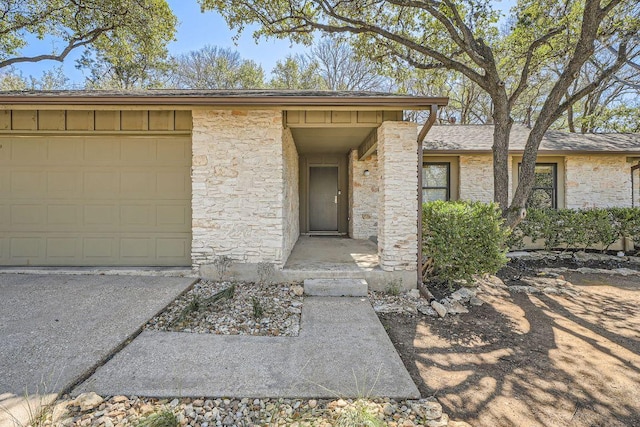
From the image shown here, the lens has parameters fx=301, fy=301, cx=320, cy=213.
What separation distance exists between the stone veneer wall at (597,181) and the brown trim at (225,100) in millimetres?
6146

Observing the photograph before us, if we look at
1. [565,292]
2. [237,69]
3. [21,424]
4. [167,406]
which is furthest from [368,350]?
[237,69]

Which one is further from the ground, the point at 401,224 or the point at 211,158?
the point at 211,158

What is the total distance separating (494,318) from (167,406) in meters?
3.64

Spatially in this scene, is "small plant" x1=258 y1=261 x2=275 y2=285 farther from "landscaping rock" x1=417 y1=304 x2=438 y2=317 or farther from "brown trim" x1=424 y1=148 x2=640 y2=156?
"brown trim" x1=424 y1=148 x2=640 y2=156

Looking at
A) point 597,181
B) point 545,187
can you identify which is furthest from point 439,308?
point 597,181

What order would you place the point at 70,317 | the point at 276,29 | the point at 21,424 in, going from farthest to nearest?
the point at 276,29 < the point at 70,317 < the point at 21,424

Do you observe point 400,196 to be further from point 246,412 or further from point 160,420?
point 160,420

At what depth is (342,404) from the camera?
1938 millimetres

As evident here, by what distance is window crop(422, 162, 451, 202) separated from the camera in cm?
806

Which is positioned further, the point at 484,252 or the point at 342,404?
the point at 484,252

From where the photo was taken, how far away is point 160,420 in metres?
1.70

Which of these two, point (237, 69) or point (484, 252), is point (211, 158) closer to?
point (484, 252)

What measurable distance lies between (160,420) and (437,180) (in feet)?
25.8

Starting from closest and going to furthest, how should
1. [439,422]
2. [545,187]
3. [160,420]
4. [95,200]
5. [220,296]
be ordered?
[160,420] < [439,422] < [220,296] < [95,200] < [545,187]
